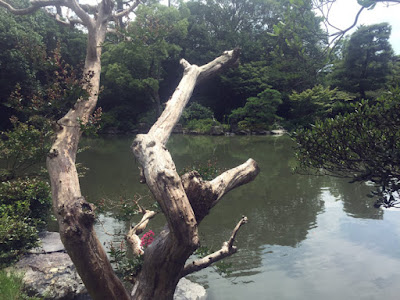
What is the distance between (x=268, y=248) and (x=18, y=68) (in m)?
12.7

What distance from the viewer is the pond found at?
315 cm

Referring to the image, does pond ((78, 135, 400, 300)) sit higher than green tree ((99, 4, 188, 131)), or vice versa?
green tree ((99, 4, 188, 131))

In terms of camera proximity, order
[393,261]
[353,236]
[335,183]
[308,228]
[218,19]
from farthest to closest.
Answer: [218,19] → [335,183] → [308,228] → [353,236] → [393,261]

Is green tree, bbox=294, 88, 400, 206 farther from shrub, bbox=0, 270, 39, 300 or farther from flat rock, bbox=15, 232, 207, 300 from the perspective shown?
shrub, bbox=0, 270, 39, 300

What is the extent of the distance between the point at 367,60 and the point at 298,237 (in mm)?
14408

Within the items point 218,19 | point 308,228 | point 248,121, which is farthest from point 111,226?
point 218,19

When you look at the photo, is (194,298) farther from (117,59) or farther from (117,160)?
(117,59)

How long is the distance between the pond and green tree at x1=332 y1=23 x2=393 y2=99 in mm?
10634

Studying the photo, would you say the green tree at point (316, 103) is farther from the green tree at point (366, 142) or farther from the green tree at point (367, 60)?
the green tree at point (366, 142)

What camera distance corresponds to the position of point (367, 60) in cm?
1583

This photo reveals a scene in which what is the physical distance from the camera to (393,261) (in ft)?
11.9

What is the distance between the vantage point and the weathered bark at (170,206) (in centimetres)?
182

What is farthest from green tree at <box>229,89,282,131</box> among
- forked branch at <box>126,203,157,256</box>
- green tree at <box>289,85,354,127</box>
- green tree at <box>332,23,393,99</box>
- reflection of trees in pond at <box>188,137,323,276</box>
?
forked branch at <box>126,203,157,256</box>

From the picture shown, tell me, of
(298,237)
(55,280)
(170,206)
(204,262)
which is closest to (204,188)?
(170,206)
